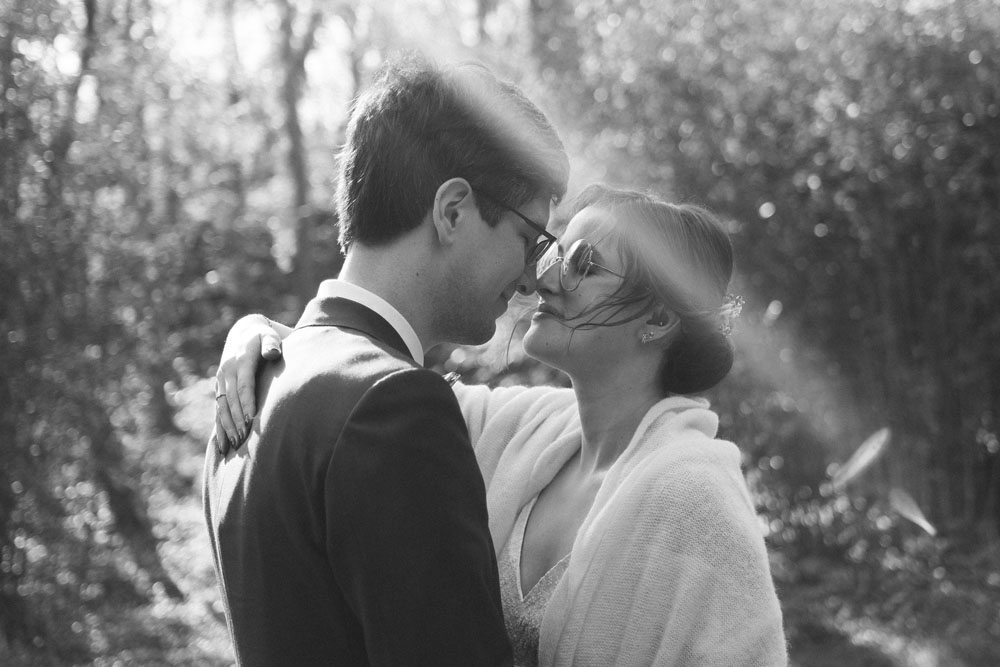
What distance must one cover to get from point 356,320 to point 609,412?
1061 mm

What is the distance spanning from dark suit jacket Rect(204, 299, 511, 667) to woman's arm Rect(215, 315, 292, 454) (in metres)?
0.15

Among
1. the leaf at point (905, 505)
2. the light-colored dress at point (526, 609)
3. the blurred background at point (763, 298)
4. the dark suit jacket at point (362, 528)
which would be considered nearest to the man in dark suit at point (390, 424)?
the dark suit jacket at point (362, 528)

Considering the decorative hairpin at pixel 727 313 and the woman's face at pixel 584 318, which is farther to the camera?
the decorative hairpin at pixel 727 313

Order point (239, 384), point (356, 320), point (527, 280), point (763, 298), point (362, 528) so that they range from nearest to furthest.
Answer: point (362, 528) < point (356, 320) < point (239, 384) < point (527, 280) < point (763, 298)

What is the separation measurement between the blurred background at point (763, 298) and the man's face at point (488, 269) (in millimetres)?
3760

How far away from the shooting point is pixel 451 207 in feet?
6.88

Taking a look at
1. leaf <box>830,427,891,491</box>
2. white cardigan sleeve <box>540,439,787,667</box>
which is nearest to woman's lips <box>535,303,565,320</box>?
white cardigan sleeve <box>540,439,787,667</box>

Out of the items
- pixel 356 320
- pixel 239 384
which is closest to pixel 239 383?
pixel 239 384

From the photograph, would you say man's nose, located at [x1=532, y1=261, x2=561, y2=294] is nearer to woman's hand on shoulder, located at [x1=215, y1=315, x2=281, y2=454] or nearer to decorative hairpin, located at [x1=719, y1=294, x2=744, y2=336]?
decorative hairpin, located at [x1=719, y1=294, x2=744, y2=336]

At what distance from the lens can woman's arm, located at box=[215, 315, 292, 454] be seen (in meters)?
1.99

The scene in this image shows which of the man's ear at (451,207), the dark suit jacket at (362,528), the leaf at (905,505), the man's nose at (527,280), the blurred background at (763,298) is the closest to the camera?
the dark suit jacket at (362,528)

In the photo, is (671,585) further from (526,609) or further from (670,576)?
(526,609)

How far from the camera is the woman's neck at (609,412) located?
2783mm

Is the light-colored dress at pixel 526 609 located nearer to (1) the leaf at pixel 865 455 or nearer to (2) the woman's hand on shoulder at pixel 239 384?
(2) the woman's hand on shoulder at pixel 239 384
